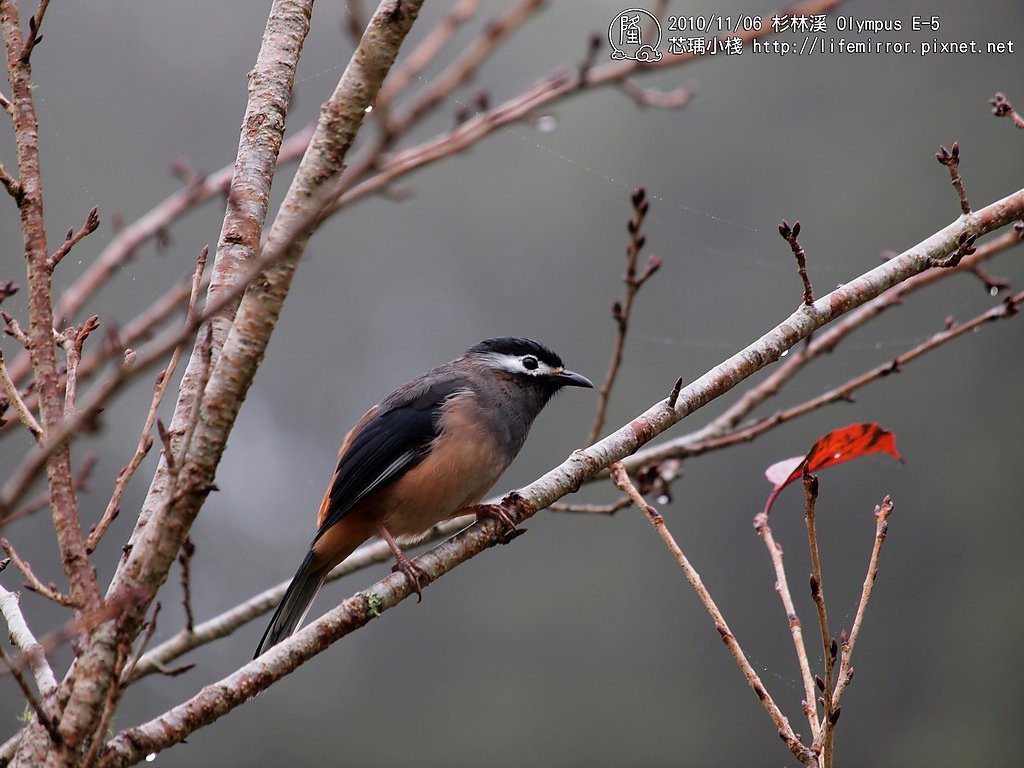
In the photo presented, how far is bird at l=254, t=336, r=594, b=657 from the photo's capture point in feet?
13.0

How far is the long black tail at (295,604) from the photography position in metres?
3.71

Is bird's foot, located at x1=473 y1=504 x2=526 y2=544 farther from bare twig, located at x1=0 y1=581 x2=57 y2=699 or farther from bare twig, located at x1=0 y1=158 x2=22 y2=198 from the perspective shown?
bare twig, located at x1=0 y1=158 x2=22 y2=198

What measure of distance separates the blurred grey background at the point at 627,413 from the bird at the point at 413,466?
8.02 metres

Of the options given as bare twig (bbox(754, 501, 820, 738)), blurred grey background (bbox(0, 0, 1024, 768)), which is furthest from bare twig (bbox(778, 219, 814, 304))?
blurred grey background (bbox(0, 0, 1024, 768))

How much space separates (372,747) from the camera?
1301cm

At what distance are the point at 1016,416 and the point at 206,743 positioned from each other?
487 inches

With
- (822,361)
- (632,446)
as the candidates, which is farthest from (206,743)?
(632,446)

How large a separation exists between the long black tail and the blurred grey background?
8358 mm

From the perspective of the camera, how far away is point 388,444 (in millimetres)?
4234

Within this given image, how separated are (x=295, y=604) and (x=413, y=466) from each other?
2.45 feet

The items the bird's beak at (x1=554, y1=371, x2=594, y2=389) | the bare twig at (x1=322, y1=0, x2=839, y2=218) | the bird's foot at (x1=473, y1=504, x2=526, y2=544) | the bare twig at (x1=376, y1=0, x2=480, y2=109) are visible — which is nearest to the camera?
the bare twig at (x1=376, y1=0, x2=480, y2=109)

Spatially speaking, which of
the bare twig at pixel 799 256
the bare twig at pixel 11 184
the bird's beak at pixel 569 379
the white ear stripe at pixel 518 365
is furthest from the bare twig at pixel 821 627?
the white ear stripe at pixel 518 365

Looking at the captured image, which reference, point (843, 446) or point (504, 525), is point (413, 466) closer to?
point (504, 525)

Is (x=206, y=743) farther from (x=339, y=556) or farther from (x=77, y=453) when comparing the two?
(x=339, y=556)
